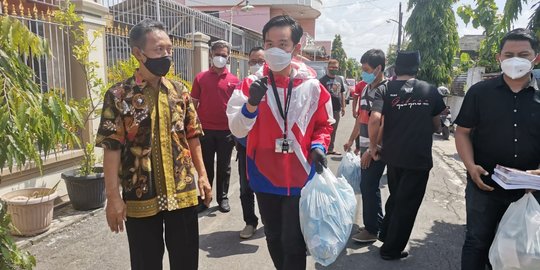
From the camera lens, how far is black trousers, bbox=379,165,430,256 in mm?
3537

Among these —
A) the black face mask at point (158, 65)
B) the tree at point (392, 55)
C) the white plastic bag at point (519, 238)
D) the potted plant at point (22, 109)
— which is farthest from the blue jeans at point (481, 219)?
the tree at point (392, 55)

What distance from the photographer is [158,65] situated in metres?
2.32

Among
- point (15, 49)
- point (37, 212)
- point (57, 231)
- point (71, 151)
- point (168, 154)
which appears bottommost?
point (57, 231)

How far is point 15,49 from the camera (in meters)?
2.22

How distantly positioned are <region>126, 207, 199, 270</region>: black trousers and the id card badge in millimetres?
647

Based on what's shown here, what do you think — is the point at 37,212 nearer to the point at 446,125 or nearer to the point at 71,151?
the point at 71,151

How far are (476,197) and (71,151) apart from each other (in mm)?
4872

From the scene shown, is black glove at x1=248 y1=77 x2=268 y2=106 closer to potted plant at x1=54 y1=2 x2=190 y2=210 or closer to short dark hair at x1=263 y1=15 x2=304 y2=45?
short dark hair at x1=263 y1=15 x2=304 y2=45

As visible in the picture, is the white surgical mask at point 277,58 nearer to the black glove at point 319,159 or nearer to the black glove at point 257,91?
the black glove at point 257,91

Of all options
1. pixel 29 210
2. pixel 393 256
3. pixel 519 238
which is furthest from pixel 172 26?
pixel 519 238

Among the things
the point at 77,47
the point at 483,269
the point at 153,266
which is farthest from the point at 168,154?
the point at 77,47

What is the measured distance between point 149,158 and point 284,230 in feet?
3.08

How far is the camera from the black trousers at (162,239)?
7.79ft

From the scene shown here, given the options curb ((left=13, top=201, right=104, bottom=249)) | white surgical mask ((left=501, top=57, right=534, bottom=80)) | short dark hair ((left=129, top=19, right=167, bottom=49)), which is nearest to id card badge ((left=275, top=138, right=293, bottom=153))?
short dark hair ((left=129, top=19, right=167, bottom=49))
